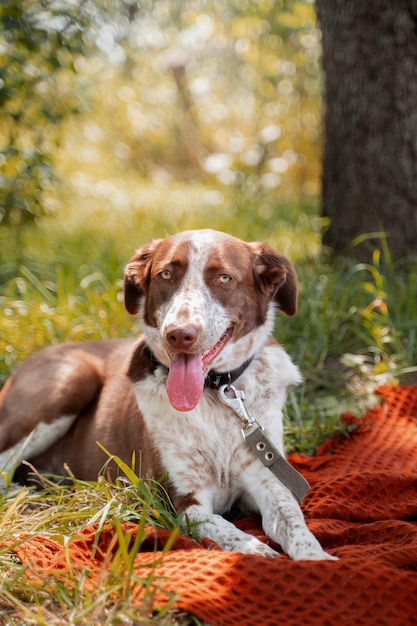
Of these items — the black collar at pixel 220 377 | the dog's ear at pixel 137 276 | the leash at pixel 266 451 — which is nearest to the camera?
the leash at pixel 266 451

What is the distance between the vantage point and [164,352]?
311 cm

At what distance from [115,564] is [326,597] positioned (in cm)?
64

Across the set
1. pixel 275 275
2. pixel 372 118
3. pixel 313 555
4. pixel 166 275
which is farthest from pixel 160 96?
pixel 313 555

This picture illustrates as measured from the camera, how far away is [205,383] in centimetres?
317

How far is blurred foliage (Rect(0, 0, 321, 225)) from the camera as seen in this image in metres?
5.08

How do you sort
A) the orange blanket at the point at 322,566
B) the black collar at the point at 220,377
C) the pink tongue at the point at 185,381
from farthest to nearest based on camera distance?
the black collar at the point at 220,377
the pink tongue at the point at 185,381
the orange blanket at the point at 322,566

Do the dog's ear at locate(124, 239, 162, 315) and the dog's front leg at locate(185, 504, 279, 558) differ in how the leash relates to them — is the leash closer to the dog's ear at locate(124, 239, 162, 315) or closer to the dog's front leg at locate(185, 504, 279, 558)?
the dog's front leg at locate(185, 504, 279, 558)

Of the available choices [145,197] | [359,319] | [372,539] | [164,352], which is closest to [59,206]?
[145,197]

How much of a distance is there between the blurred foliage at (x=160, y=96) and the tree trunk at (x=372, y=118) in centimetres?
115

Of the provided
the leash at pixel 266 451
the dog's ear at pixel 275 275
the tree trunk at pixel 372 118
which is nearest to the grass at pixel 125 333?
the tree trunk at pixel 372 118

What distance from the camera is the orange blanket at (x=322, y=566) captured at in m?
2.29

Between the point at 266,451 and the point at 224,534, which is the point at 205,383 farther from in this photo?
the point at 224,534

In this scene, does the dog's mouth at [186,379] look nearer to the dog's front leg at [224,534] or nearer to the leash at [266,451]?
the leash at [266,451]

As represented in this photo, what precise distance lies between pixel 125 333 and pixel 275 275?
186cm
